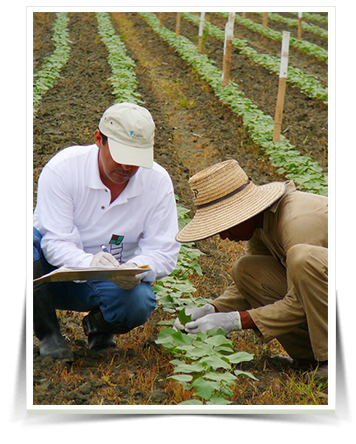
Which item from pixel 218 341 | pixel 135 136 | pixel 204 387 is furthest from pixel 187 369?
pixel 135 136

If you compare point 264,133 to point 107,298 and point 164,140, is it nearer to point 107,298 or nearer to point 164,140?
point 164,140

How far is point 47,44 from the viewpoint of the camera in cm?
1278

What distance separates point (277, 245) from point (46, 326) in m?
1.20

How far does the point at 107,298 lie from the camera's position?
286 cm

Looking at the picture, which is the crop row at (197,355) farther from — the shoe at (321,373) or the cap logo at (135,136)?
the cap logo at (135,136)

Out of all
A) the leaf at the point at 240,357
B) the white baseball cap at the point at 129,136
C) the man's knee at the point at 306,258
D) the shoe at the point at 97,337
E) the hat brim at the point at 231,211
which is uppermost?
the white baseball cap at the point at 129,136

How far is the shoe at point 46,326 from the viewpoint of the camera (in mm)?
2775

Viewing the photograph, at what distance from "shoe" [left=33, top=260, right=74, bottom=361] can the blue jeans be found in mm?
90

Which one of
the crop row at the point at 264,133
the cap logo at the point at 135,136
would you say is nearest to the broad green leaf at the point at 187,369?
the cap logo at the point at 135,136

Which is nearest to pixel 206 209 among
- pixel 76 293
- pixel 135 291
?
pixel 135 291

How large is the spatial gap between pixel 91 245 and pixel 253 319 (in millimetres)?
881

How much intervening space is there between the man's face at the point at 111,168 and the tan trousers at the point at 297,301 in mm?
841

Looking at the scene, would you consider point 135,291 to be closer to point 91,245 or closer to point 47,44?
point 91,245

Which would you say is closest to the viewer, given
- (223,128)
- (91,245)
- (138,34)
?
(91,245)
